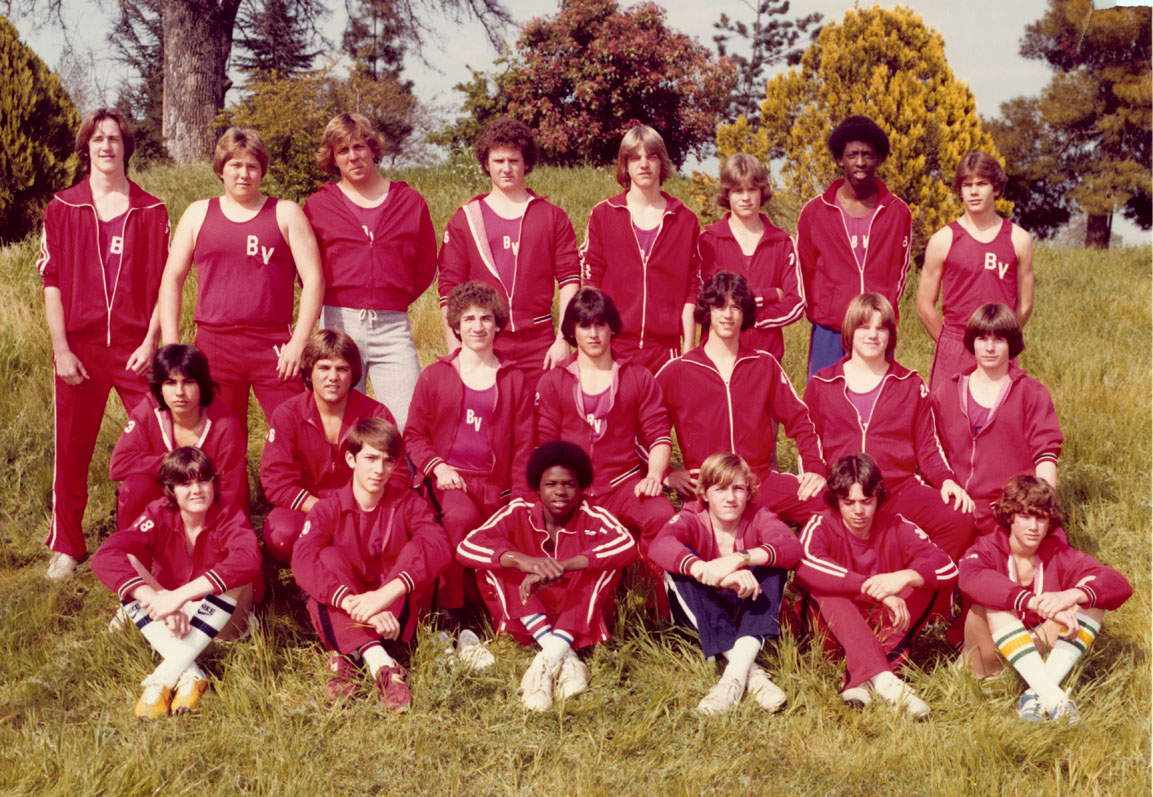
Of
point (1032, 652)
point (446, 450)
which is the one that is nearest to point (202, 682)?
point (446, 450)

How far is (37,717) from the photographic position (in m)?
3.97

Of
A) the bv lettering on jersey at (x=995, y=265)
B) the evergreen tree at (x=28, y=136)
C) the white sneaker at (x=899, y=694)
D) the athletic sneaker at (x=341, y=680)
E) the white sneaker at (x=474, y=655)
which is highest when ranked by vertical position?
the evergreen tree at (x=28, y=136)

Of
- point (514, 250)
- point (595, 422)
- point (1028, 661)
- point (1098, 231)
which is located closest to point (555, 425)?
point (595, 422)

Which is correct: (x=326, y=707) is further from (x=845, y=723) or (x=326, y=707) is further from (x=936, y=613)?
(x=936, y=613)

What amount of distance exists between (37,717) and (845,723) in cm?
327

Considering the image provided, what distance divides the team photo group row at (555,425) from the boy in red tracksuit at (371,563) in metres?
0.01

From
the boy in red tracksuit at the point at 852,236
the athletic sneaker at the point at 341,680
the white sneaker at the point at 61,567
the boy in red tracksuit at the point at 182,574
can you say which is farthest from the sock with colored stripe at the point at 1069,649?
the white sneaker at the point at 61,567

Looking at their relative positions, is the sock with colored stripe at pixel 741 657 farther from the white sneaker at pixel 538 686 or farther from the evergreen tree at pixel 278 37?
the evergreen tree at pixel 278 37

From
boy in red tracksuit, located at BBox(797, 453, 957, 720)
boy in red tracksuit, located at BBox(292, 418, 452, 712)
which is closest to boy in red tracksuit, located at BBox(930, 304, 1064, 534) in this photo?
boy in red tracksuit, located at BBox(797, 453, 957, 720)

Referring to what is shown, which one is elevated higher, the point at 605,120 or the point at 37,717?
the point at 605,120

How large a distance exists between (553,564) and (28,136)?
7.99 m

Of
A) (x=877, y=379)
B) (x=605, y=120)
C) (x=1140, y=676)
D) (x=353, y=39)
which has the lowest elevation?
(x=1140, y=676)

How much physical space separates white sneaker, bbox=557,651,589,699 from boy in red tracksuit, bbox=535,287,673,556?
2.56 feet

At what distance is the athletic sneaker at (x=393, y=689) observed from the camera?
13.0 ft
